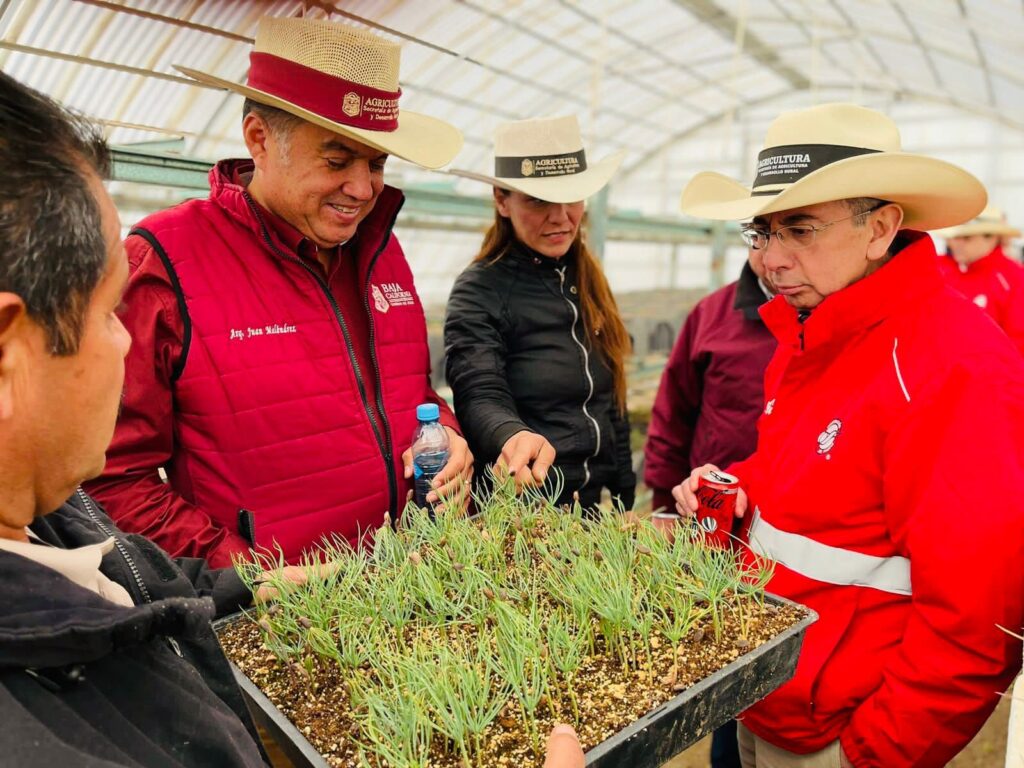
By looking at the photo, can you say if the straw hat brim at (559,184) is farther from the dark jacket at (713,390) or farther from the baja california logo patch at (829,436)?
the baja california logo patch at (829,436)

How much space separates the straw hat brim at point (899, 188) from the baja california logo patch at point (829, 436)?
49 cm

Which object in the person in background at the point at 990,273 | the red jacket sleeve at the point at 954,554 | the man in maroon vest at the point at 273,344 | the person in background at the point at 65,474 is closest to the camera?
the person in background at the point at 65,474

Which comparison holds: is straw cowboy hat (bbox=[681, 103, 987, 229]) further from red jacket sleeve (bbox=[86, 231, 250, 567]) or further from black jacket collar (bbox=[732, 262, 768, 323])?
red jacket sleeve (bbox=[86, 231, 250, 567])

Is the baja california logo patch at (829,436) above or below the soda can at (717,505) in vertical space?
above

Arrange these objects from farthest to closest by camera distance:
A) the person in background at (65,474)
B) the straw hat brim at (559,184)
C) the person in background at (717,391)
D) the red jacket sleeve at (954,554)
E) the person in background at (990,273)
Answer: the person in background at (990,273)
the person in background at (717,391)
the straw hat brim at (559,184)
the red jacket sleeve at (954,554)
the person in background at (65,474)

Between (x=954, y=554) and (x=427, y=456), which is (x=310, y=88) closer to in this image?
(x=427, y=456)

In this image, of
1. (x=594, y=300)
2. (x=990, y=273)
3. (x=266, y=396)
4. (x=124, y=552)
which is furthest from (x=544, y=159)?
(x=990, y=273)

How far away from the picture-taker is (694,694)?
3.44 ft

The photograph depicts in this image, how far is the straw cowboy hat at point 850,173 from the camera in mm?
1498

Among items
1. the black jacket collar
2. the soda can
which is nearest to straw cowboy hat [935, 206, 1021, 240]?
the black jacket collar

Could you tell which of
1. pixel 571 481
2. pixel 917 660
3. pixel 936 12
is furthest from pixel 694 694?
pixel 936 12

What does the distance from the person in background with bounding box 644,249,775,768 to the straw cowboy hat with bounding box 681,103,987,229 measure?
550mm

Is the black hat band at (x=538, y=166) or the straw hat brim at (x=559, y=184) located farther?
the black hat band at (x=538, y=166)

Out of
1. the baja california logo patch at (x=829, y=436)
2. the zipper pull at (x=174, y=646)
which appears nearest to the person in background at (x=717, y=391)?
the baja california logo patch at (x=829, y=436)
